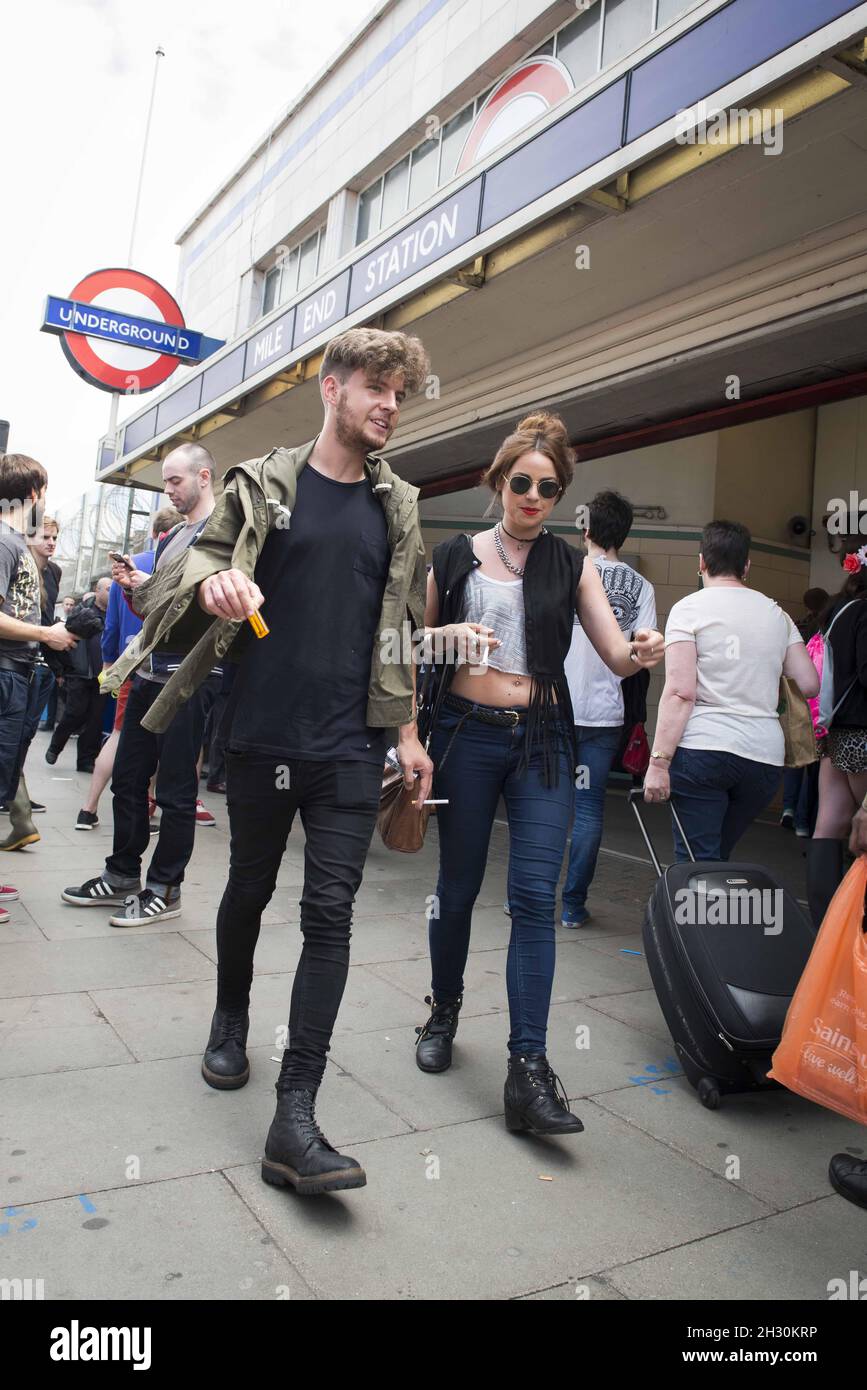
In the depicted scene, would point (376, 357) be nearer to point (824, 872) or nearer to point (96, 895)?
point (824, 872)

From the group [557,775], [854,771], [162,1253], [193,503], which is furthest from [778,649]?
[162,1253]

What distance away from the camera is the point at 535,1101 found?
101 inches

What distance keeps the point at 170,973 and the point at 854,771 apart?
8.94 feet

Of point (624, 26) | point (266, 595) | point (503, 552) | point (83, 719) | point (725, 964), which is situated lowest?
point (725, 964)

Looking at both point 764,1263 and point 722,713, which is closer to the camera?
point 764,1263

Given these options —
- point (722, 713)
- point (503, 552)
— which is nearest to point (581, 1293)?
point (503, 552)

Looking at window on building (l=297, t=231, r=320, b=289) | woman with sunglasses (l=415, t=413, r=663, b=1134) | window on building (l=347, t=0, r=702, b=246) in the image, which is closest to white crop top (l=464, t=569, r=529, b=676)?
woman with sunglasses (l=415, t=413, r=663, b=1134)

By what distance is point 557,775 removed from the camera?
2.85 metres

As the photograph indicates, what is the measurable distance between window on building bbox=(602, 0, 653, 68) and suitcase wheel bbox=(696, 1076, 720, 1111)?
363 inches

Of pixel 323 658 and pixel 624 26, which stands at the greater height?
pixel 624 26

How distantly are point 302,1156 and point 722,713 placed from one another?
2.23m

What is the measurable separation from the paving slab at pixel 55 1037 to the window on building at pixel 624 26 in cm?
931

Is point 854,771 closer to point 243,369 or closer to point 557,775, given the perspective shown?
point 557,775

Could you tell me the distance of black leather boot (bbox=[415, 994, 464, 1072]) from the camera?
3033 millimetres
